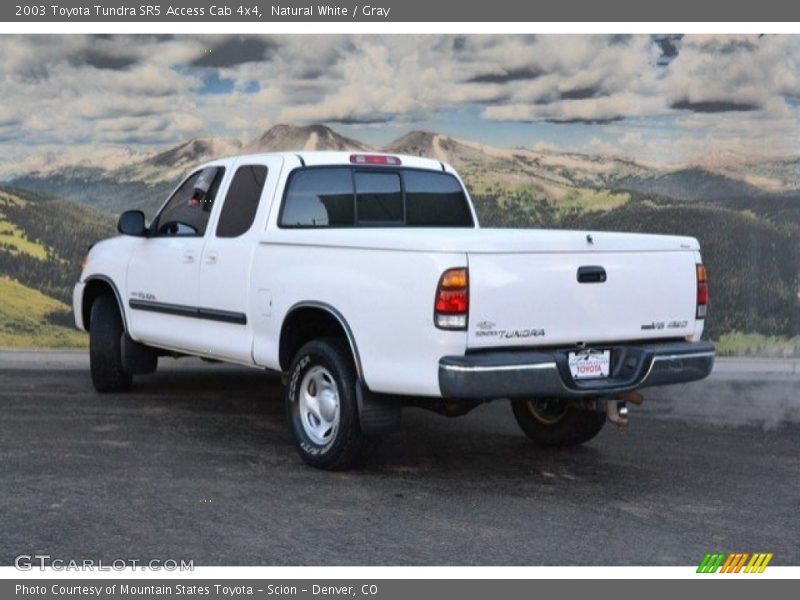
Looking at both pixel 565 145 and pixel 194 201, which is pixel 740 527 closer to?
pixel 194 201

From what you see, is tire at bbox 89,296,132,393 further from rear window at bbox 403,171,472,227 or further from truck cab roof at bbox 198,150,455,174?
rear window at bbox 403,171,472,227

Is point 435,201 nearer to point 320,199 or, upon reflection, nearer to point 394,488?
point 320,199

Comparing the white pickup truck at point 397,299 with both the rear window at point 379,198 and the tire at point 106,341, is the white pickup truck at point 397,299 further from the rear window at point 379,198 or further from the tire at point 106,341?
the tire at point 106,341

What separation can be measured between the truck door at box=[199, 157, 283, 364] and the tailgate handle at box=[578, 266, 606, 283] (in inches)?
82.9

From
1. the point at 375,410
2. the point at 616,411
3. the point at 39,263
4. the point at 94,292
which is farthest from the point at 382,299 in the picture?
the point at 39,263

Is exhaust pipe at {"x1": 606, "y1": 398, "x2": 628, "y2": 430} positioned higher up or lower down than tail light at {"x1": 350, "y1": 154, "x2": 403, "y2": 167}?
lower down

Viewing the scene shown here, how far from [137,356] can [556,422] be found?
3.56 meters

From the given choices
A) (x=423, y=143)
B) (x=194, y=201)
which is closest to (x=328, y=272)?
(x=194, y=201)

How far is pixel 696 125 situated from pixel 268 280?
640 centimetres

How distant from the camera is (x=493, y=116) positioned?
12492 millimetres

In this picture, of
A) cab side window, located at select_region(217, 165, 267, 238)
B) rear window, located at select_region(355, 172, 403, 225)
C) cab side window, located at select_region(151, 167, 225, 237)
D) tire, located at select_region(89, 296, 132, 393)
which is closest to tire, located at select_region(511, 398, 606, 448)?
rear window, located at select_region(355, 172, 403, 225)

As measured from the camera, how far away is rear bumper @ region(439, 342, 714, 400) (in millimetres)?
6270

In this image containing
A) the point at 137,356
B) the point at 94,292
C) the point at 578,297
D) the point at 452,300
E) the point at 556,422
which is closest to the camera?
the point at 452,300

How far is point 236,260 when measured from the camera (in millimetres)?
7887
